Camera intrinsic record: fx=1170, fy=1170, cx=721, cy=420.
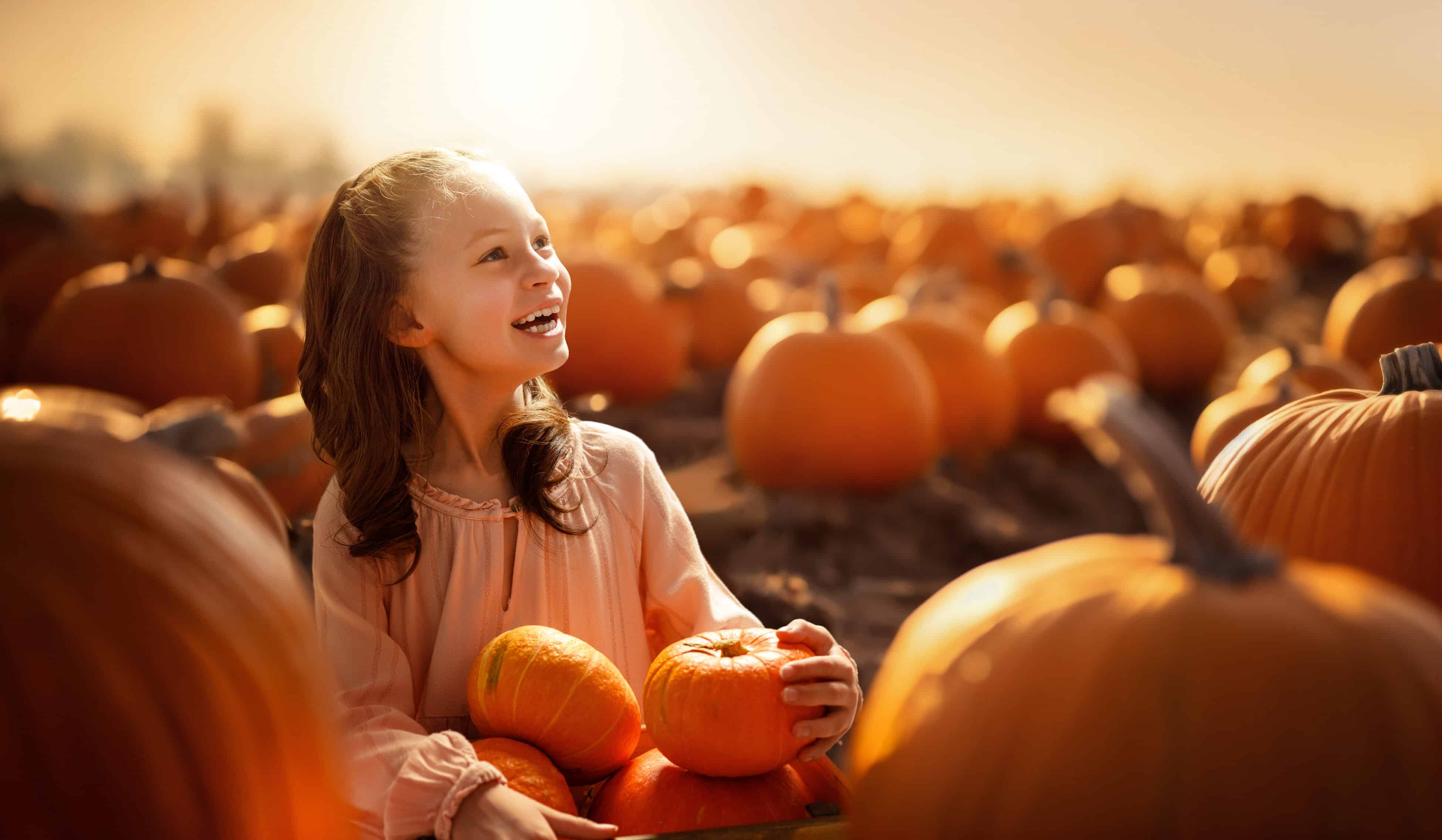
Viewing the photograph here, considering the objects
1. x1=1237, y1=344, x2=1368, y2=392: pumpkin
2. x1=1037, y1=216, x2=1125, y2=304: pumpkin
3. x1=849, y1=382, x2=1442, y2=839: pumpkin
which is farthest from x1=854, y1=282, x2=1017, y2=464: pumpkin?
x1=849, y1=382, x2=1442, y2=839: pumpkin

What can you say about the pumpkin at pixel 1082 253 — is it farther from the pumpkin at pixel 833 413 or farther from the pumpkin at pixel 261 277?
the pumpkin at pixel 261 277

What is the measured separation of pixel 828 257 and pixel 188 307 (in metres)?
6.34

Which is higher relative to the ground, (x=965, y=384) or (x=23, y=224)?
(x=23, y=224)

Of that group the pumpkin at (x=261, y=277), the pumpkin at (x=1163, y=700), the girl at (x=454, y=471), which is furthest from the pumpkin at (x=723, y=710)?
the pumpkin at (x=261, y=277)

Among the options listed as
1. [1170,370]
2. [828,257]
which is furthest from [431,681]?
[828,257]

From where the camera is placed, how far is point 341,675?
1.73 metres

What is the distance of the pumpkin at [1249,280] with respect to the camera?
895 centimetres

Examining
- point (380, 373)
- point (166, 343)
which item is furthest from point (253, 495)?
point (166, 343)

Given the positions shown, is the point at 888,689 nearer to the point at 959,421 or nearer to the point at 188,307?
the point at 188,307

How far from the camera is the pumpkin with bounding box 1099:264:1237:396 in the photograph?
6945 mm

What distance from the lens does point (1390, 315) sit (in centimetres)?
519

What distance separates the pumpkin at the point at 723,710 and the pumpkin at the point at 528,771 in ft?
0.47

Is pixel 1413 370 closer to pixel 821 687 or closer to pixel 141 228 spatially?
pixel 821 687

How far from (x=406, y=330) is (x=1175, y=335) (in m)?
5.99
